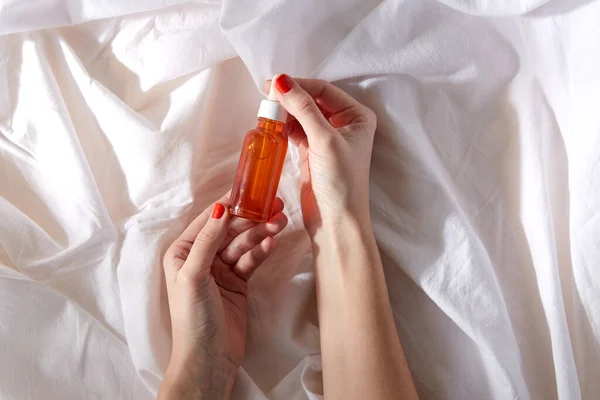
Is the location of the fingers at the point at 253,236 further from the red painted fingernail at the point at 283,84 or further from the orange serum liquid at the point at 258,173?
the red painted fingernail at the point at 283,84

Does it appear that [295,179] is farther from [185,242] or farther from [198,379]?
[198,379]

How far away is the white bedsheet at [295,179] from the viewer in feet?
2.50

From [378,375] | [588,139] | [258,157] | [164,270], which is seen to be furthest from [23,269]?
[588,139]

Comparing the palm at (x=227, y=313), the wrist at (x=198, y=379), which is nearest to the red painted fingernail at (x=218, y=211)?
the palm at (x=227, y=313)

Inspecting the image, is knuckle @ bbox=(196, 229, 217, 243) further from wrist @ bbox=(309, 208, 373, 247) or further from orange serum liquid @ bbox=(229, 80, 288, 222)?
wrist @ bbox=(309, 208, 373, 247)

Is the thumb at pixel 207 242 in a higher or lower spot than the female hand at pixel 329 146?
lower

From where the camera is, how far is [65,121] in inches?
33.7

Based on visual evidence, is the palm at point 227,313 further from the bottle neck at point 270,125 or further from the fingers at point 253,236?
the bottle neck at point 270,125

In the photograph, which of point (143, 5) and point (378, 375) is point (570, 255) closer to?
point (378, 375)

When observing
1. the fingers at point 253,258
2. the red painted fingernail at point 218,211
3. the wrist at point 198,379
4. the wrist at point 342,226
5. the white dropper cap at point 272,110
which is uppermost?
the white dropper cap at point 272,110

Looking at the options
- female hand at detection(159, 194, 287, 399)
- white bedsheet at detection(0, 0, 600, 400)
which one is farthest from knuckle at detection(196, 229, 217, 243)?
white bedsheet at detection(0, 0, 600, 400)

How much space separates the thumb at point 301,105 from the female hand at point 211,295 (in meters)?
0.14

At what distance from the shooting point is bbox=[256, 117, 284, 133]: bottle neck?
0.73 m

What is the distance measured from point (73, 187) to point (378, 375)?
0.56 m
